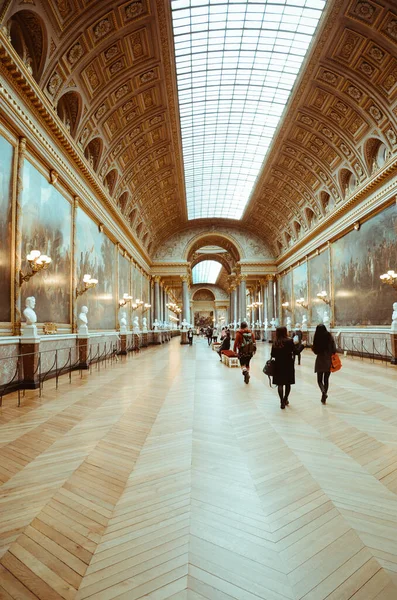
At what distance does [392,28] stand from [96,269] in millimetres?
14927

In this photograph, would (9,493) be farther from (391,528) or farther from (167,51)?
(167,51)

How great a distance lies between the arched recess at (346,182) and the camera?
19016mm

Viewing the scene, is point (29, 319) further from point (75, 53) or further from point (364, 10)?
point (364, 10)

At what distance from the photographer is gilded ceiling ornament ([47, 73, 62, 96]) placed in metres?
10.6

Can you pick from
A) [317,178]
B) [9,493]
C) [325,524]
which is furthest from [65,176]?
[317,178]

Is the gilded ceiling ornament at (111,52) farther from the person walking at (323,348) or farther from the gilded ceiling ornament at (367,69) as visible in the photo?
the person walking at (323,348)

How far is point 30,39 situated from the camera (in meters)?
9.69

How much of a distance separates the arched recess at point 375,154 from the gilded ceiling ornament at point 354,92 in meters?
2.04

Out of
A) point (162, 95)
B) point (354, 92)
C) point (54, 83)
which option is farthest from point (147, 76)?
point (354, 92)

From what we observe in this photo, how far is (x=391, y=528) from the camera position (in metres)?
2.53

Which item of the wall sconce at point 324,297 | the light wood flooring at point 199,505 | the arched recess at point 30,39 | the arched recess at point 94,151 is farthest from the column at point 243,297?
the light wood flooring at point 199,505

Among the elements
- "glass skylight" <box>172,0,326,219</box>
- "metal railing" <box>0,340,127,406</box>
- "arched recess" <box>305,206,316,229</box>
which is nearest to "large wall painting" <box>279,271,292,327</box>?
"arched recess" <box>305,206,316,229</box>

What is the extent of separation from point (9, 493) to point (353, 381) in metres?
8.78

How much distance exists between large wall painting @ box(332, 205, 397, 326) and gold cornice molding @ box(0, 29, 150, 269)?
43.7 feet
